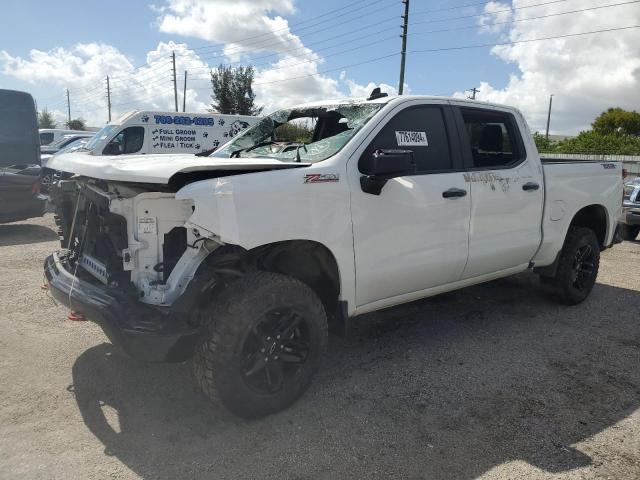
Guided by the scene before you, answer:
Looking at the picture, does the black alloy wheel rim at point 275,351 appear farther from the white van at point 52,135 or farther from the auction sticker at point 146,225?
the white van at point 52,135

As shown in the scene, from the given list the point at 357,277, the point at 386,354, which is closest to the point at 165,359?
the point at 357,277

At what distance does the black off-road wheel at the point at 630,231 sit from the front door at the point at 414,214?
22.9 ft

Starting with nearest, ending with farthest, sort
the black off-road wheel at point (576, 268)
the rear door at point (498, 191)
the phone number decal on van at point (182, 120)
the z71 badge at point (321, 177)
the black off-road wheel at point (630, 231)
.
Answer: the z71 badge at point (321, 177)
the rear door at point (498, 191)
the black off-road wheel at point (576, 268)
the black off-road wheel at point (630, 231)
the phone number decal on van at point (182, 120)

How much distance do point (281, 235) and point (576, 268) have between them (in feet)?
12.3

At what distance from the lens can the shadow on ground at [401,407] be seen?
112 inches

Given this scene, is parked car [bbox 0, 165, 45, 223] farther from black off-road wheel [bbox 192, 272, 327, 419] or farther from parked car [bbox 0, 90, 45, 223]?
black off-road wheel [bbox 192, 272, 327, 419]

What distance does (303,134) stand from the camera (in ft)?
16.0

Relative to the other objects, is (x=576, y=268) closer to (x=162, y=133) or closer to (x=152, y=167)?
(x=152, y=167)

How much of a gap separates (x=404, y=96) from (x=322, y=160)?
97cm

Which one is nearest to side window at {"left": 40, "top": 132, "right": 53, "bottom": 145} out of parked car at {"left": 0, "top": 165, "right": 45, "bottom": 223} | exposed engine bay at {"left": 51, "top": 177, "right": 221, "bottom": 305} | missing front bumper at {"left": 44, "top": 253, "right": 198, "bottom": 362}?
parked car at {"left": 0, "top": 165, "right": 45, "bottom": 223}

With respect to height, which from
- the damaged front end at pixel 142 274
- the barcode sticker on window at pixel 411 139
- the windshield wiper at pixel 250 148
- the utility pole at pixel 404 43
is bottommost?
the damaged front end at pixel 142 274

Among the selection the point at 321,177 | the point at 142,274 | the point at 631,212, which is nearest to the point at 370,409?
the point at 321,177

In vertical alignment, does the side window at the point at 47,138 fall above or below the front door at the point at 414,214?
above

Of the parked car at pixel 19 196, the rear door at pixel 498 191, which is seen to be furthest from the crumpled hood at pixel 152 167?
the parked car at pixel 19 196
